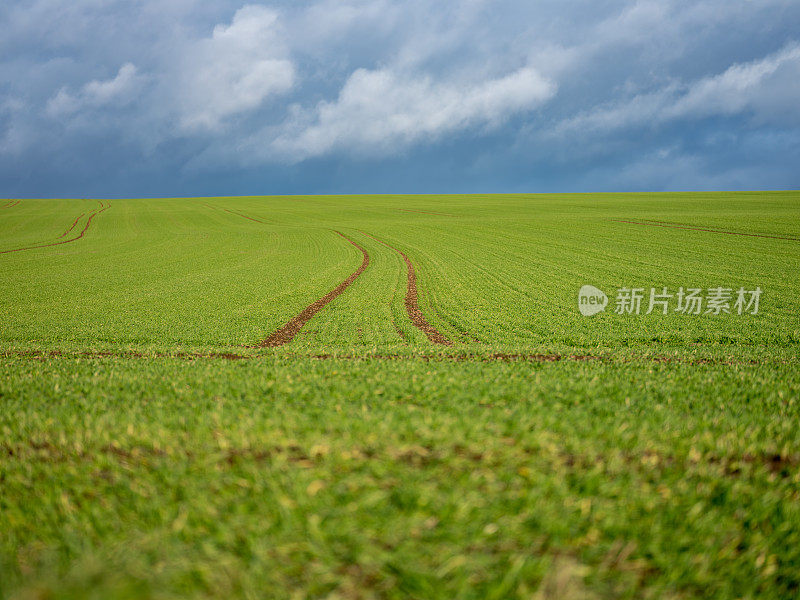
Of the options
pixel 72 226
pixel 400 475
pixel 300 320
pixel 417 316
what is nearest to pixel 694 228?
pixel 417 316

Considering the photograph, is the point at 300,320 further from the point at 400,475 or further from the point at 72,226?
the point at 72,226

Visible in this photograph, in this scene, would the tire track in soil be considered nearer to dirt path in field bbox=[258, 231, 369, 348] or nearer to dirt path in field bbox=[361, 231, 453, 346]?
dirt path in field bbox=[258, 231, 369, 348]

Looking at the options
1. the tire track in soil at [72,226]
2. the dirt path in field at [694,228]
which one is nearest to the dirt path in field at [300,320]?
the dirt path in field at [694,228]

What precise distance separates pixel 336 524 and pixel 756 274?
114ft

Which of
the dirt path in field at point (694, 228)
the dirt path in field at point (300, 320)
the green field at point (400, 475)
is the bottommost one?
the dirt path in field at point (300, 320)

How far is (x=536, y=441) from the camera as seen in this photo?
3.44 m

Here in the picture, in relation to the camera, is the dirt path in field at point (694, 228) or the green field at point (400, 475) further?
the dirt path in field at point (694, 228)

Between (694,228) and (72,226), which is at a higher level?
(72,226)

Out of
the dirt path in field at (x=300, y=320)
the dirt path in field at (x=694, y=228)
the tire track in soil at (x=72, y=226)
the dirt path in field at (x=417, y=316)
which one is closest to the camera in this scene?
the dirt path in field at (x=300, y=320)

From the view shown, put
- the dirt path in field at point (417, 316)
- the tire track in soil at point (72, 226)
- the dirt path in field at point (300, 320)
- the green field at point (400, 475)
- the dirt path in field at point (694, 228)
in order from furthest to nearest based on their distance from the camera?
the tire track in soil at point (72, 226) < the dirt path in field at point (694, 228) < the dirt path in field at point (417, 316) < the dirt path in field at point (300, 320) < the green field at point (400, 475)

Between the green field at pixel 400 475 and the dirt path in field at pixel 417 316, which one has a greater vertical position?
the green field at pixel 400 475

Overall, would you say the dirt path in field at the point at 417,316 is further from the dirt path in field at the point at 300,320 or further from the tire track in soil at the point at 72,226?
the tire track in soil at the point at 72,226

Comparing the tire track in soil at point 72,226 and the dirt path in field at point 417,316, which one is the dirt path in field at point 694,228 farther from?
the tire track in soil at point 72,226

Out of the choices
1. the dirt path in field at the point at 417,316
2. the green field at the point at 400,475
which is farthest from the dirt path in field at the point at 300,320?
the dirt path in field at the point at 417,316
